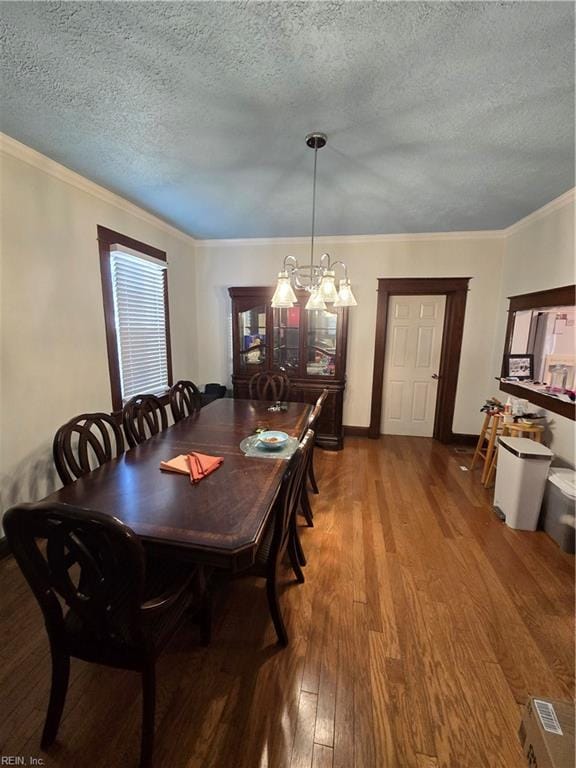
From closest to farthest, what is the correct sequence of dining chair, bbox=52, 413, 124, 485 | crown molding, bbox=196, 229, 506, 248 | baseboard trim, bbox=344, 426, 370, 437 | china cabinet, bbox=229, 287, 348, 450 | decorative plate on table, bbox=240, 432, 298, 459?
dining chair, bbox=52, 413, 124, 485, decorative plate on table, bbox=240, 432, 298, 459, crown molding, bbox=196, 229, 506, 248, china cabinet, bbox=229, 287, 348, 450, baseboard trim, bbox=344, 426, 370, 437

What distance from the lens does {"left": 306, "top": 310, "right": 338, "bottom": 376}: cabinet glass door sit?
3.83 meters

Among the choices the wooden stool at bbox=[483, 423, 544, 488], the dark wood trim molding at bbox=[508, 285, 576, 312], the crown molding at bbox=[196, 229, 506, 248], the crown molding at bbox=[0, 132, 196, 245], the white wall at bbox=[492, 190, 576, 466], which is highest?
the crown molding at bbox=[196, 229, 506, 248]

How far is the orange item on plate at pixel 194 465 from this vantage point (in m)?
1.58

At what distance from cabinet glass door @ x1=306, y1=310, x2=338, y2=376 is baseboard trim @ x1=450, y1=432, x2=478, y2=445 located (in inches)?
70.2

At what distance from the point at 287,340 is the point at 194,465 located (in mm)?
2557

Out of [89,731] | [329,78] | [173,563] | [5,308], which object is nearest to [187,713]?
[89,731]

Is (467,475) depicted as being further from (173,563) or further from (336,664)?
(173,563)

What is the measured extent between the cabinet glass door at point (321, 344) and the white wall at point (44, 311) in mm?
2180

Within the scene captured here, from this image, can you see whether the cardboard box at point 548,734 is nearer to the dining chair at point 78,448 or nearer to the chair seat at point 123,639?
the chair seat at point 123,639

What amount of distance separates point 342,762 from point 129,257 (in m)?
3.52

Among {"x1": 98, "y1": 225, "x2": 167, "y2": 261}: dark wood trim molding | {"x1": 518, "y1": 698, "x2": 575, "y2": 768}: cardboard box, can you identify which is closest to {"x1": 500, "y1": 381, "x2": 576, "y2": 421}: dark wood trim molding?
{"x1": 518, "y1": 698, "x2": 575, "y2": 768}: cardboard box

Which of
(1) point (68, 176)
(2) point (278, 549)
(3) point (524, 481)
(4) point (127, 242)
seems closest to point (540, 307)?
(3) point (524, 481)

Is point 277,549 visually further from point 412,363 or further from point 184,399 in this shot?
point 412,363

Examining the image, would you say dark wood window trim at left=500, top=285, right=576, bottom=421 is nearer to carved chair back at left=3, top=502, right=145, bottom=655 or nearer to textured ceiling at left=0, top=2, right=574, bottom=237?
textured ceiling at left=0, top=2, right=574, bottom=237
